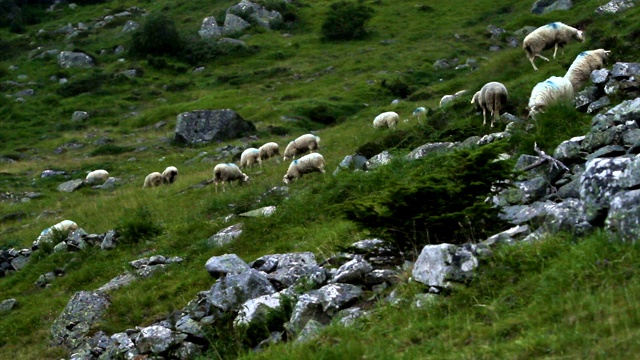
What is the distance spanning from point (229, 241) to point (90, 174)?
20.0 meters

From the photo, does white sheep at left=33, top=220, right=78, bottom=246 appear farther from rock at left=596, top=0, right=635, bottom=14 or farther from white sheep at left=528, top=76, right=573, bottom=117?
rock at left=596, top=0, right=635, bottom=14

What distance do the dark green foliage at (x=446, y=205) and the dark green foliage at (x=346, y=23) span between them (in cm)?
5648

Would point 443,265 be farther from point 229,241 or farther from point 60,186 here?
point 60,186

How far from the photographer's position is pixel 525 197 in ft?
34.0

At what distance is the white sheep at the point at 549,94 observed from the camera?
15.3 metres

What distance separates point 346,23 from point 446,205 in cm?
5745

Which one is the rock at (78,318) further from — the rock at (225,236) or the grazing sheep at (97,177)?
the grazing sheep at (97,177)

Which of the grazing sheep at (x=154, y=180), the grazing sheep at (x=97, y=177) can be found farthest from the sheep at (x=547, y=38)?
the grazing sheep at (x=97, y=177)

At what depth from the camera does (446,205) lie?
9.20 metres

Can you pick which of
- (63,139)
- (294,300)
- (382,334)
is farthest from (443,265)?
(63,139)

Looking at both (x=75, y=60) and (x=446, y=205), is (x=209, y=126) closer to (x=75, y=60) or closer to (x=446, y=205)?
(x=75, y=60)

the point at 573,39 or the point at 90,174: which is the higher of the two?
the point at 573,39

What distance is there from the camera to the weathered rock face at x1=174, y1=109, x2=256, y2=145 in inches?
1581

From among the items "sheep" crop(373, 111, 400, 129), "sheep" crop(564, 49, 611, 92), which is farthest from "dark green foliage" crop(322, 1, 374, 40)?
"sheep" crop(564, 49, 611, 92)
